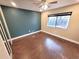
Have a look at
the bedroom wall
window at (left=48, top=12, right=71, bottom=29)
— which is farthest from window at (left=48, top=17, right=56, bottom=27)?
the bedroom wall

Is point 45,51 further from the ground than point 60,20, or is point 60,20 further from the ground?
point 60,20

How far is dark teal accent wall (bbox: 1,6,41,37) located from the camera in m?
3.60

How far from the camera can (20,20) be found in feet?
14.1

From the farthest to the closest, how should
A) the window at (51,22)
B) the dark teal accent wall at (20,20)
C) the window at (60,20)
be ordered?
the window at (51,22) < the window at (60,20) < the dark teal accent wall at (20,20)

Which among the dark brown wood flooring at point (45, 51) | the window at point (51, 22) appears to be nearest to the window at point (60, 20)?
the window at point (51, 22)

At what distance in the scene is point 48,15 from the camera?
17.0 ft

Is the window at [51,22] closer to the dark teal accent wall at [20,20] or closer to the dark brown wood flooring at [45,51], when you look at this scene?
the dark teal accent wall at [20,20]

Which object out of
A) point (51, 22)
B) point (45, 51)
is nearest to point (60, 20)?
point (51, 22)

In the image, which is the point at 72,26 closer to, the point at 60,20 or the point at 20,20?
Result: the point at 60,20

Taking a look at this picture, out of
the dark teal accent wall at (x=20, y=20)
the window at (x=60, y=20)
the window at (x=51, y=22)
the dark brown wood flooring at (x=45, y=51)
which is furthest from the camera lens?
the window at (x=51, y=22)

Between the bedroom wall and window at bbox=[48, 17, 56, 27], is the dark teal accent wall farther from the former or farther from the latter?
the bedroom wall

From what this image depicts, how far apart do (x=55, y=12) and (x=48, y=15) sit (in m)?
0.84

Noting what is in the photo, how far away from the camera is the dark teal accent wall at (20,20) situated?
3.60 meters

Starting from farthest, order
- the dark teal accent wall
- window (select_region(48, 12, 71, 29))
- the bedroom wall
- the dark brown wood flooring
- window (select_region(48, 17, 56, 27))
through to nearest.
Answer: window (select_region(48, 17, 56, 27))
window (select_region(48, 12, 71, 29))
the dark teal accent wall
the bedroom wall
the dark brown wood flooring
